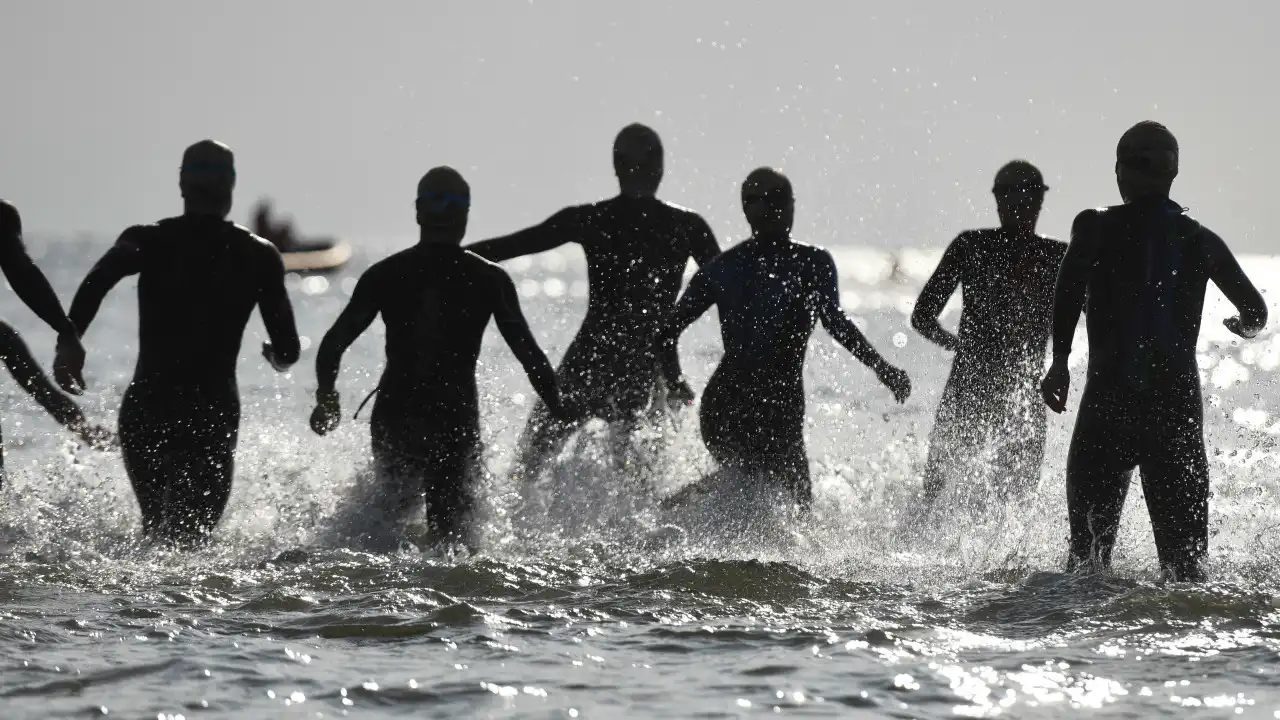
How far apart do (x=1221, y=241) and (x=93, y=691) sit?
15.9 feet

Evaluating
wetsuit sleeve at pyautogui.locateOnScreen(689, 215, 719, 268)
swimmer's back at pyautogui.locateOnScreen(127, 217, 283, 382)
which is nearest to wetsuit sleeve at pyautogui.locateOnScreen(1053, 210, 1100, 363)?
wetsuit sleeve at pyautogui.locateOnScreen(689, 215, 719, 268)

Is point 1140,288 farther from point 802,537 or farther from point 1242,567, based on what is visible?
point 802,537

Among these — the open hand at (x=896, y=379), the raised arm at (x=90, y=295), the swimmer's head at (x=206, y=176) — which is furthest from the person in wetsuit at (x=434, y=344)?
the open hand at (x=896, y=379)

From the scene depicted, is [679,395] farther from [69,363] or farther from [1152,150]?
[69,363]

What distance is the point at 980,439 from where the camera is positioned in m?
8.95

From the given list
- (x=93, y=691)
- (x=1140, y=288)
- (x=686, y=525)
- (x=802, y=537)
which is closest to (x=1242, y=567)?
(x=1140, y=288)

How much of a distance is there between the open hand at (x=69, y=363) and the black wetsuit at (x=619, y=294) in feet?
8.40

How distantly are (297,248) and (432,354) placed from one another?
2090 inches

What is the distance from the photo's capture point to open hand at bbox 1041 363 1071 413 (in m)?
6.93

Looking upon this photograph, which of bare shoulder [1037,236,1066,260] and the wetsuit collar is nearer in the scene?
the wetsuit collar

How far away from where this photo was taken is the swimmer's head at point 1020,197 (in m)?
8.75

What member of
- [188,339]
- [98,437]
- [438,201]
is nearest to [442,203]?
[438,201]

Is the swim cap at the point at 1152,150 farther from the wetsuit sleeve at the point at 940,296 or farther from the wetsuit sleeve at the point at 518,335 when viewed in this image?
the wetsuit sleeve at the point at 518,335

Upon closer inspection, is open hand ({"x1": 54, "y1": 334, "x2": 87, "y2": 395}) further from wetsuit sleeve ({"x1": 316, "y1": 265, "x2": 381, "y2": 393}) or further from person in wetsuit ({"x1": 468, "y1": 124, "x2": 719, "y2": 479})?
person in wetsuit ({"x1": 468, "y1": 124, "x2": 719, "y2": 479})
